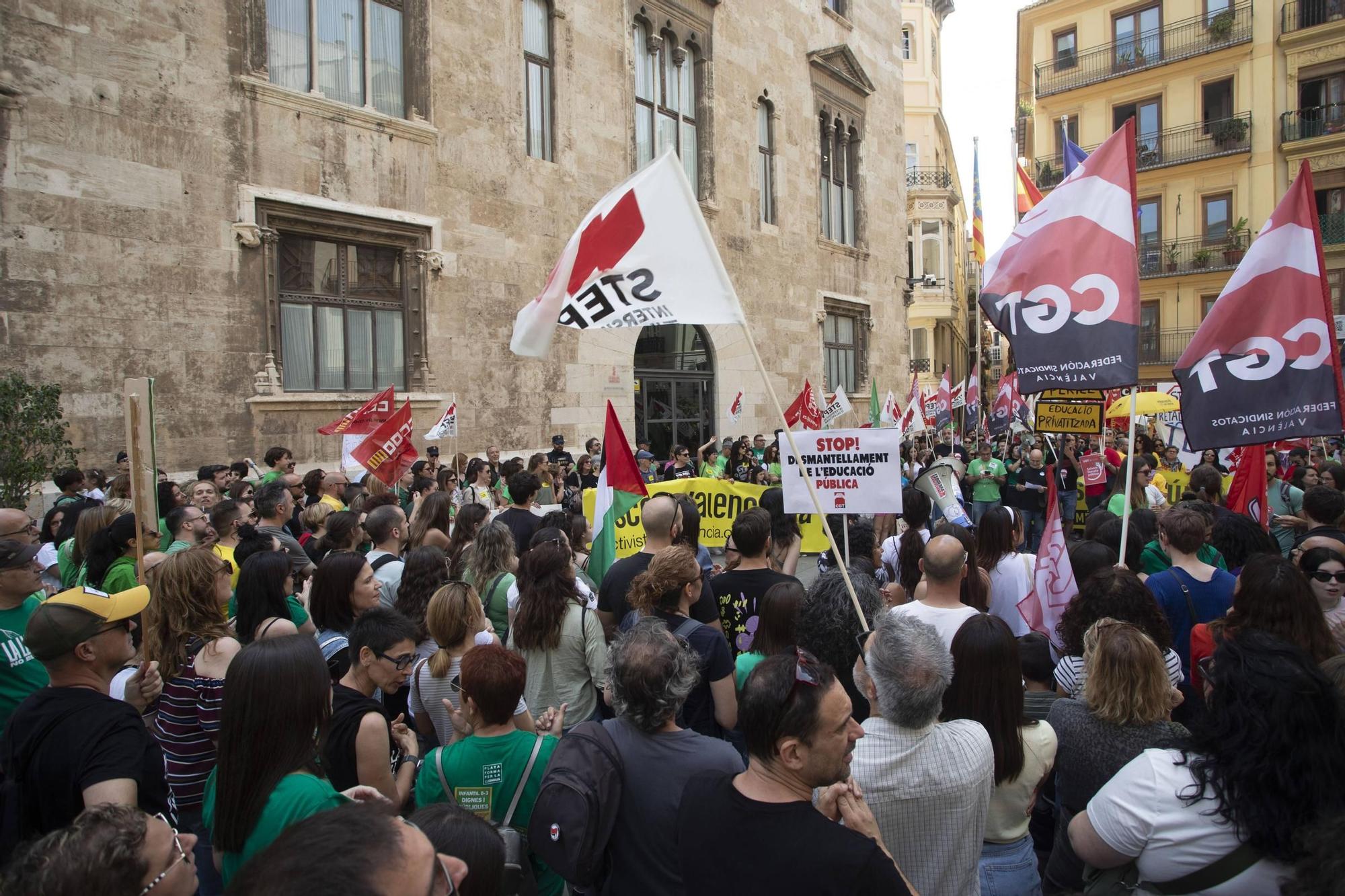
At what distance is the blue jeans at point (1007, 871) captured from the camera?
274 centimetres

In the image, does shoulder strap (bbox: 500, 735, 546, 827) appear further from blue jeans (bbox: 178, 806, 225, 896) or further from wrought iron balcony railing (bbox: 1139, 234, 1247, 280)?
wrought iron balcony railing (bbox: 1139, 234, 1247, 280)

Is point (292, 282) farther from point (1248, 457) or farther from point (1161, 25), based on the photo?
point (1161, 25)

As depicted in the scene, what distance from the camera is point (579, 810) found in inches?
96.2

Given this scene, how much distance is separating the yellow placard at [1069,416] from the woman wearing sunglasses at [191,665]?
24.5ft

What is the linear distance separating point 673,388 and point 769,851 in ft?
54.5

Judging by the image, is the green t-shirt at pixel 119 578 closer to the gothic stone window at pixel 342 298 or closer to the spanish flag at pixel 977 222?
the gothic stone window at pixel 342 298

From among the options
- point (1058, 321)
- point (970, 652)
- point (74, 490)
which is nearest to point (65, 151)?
point (74, 490)

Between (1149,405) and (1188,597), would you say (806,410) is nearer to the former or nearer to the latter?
(1149,405)

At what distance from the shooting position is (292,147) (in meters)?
11.5

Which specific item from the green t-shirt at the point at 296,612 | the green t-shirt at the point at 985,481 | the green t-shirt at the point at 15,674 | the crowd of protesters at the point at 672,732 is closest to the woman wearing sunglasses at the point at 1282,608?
the crowd of protesters at the point at 672,732

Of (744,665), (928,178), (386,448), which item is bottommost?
(744,665)

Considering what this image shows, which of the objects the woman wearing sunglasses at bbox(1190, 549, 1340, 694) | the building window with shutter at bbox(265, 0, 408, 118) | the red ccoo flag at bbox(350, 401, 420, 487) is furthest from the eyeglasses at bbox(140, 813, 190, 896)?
the building window with shutter at bbox(265, 0, 408, 118)

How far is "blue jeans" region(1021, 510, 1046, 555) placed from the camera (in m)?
11.9

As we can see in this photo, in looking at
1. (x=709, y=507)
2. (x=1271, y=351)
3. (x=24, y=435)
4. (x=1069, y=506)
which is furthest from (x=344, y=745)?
(x=1069, y=506)
